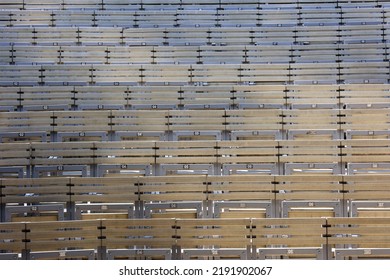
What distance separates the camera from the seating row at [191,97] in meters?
3.91

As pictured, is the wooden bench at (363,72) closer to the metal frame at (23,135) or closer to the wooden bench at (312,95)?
the wooden bench at (312,95)

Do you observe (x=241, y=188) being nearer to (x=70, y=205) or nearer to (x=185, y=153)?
(x=185, y=153)

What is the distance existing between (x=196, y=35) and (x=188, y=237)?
8.12 feet

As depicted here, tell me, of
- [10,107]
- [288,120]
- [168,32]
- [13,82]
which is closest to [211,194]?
[288,120]

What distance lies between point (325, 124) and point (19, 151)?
1.60m

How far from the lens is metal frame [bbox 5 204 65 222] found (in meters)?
Answer: 2.97

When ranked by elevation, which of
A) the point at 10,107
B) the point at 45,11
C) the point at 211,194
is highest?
the point at 45,11

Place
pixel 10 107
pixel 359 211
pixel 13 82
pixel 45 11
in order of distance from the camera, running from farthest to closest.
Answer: pixel 45 11
pixel 13 82
pixel 10 107
pixel 359 211

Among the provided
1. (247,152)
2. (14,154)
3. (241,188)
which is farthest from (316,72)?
(14,154)

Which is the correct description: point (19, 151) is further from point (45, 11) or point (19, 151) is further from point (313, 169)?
point (45, 11)

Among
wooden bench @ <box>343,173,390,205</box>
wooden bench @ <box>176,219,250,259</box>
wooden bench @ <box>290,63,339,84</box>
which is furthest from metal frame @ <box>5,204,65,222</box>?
wooden bench @ <box>290,63,339,84</box>

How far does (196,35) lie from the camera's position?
16.3ft
